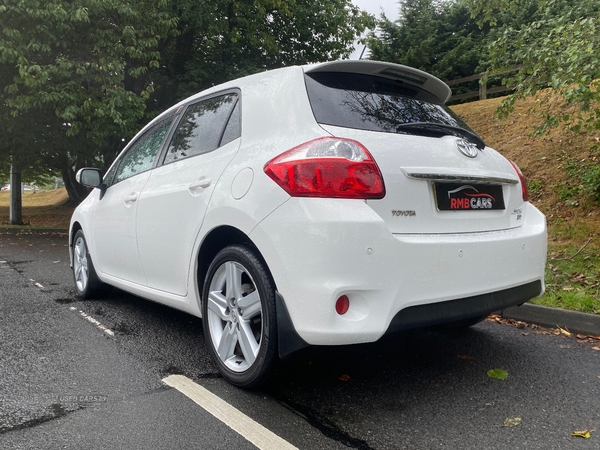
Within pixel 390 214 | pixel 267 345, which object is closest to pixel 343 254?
pixel 390 214

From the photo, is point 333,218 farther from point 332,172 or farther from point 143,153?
point 143,153

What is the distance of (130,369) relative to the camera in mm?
2979

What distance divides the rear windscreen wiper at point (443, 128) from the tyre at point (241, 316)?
3.40 feet

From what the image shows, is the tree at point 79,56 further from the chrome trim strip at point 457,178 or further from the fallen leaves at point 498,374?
the fallen leaves at point 498,374

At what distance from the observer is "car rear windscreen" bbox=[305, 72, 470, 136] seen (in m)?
2.56

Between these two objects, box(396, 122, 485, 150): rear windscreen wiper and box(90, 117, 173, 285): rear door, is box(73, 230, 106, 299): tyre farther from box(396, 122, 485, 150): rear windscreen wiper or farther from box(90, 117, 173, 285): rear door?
box(396, 122, 485, 150): rear windscreen wiper

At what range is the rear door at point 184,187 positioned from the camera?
2.93 meters

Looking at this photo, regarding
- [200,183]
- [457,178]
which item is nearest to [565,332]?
[457,178]

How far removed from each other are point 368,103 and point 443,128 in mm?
439

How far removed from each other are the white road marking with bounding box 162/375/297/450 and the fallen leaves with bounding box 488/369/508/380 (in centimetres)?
138

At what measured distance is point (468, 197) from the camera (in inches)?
103

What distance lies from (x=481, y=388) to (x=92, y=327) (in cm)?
285

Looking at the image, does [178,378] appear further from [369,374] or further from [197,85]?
[197,85]

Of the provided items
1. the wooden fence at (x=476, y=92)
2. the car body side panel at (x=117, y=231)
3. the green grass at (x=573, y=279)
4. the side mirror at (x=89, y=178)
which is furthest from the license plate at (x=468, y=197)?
the wooden fence at (x=476, y=92)
